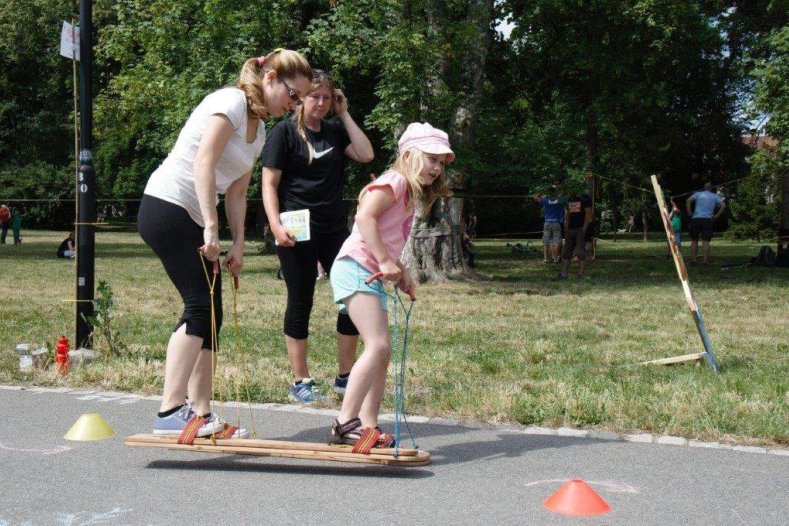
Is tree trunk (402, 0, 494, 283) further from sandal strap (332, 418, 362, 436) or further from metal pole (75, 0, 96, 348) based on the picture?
sandal strap (332, 418, 362, 436)

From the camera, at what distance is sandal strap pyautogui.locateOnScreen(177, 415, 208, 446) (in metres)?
4.78

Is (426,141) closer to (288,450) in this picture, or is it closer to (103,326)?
(288,450)

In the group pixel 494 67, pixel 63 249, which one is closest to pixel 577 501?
pixel 494 67

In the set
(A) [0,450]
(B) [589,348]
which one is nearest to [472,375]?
(B) [589,348]

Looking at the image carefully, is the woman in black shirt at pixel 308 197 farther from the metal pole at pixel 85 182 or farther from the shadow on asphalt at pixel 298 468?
the metal pole at pixel 85 182

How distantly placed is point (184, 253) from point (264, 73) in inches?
37.4

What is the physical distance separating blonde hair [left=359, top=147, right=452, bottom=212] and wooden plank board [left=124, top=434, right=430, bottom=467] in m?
1.17

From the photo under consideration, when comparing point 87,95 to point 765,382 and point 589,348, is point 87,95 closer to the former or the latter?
point 589,348

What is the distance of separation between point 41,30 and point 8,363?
36.4m

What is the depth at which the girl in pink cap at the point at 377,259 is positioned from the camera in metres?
4.84

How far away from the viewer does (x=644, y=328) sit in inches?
420

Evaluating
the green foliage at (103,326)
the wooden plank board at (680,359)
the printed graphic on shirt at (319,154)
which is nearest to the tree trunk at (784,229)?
the wooden plank board at (680,359)

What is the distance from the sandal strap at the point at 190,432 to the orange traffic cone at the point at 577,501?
5.51 feet

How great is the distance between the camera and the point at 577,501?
405cm
